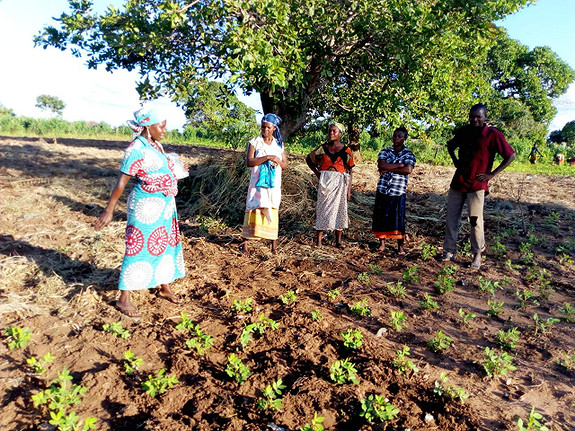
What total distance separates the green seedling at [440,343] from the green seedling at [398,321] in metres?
0.31

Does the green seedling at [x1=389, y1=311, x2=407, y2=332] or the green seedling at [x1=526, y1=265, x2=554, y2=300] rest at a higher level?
the green seedling at [x1=526, y1=265, x2=554, y2=300]

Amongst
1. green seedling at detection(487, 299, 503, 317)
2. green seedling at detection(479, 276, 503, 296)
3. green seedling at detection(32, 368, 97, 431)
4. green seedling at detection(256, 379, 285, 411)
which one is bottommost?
green seedling at detection(32, 368, 97, 431)

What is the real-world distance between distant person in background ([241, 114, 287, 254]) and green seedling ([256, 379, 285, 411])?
2.86m

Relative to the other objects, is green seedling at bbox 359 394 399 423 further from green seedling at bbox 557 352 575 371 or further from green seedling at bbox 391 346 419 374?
green seedling at bbox 557 352 575 371

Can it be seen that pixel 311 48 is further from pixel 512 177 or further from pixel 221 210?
pixel 512 177

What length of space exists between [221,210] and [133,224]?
12.5 ft

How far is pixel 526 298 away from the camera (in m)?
4.10

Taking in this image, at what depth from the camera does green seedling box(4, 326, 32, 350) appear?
3.08 meters

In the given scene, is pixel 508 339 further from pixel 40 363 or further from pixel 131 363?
pixel 40 363

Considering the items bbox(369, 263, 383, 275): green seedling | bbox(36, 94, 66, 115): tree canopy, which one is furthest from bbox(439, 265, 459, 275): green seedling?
bbox(36, 94, 66, 115): tree canopy

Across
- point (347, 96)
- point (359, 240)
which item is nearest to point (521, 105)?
point (347, 96)

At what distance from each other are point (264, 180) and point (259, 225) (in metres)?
0.58

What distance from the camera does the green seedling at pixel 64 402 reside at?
7.48ft

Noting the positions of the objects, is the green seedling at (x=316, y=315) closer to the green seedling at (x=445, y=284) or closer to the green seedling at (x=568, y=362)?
the green seedling at (x=445, y=284)
